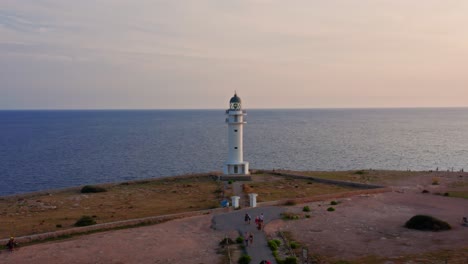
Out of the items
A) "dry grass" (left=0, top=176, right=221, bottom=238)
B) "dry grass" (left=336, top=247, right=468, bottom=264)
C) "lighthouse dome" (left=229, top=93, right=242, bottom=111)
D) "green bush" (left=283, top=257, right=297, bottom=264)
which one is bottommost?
"dry grass" (left=0, top=176, right=221, bottom=238)

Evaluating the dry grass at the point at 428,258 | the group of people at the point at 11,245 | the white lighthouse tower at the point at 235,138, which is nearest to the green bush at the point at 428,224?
the dry grass at the point at 428,258

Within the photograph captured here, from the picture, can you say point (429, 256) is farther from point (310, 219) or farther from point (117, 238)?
point (117, 238)

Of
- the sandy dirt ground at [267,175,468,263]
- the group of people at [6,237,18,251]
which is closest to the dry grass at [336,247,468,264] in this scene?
the sandy dirt ground at [267,175,468,263]

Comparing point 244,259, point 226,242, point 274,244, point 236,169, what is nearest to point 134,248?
point 226,242

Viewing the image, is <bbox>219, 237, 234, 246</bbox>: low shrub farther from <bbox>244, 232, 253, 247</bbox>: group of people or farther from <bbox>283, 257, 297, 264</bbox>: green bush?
<bbox>283, 257, 297, 264</bbox>: green bush

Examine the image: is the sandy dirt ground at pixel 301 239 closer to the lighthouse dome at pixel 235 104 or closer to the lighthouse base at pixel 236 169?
the lighthouse base at pixel 236 169

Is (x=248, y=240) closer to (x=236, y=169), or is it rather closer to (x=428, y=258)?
(x=428, y=258)
